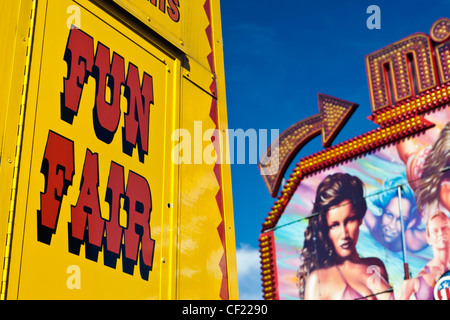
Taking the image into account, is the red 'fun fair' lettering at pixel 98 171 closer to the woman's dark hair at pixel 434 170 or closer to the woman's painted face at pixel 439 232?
the woman's painted face at pixel 439 232

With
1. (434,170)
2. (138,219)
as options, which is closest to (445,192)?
(434,170)

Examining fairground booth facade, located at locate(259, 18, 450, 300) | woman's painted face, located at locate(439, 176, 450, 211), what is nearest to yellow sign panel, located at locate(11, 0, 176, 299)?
fairground booth facade, located at locate(259, 18, 450, 300)

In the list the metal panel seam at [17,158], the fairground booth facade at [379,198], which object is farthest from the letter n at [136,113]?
the fairground booth facade at [379,198]

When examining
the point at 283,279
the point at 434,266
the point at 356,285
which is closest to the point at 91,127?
the point at 434,266

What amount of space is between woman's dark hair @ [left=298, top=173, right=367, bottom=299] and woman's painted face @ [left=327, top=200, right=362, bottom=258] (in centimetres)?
12

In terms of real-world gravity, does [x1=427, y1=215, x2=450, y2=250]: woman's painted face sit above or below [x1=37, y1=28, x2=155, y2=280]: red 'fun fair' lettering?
above

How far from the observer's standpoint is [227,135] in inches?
131

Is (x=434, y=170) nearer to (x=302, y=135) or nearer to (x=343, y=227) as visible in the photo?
(x=343, y=227)

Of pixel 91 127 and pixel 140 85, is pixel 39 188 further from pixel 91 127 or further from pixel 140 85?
pixel 140 85

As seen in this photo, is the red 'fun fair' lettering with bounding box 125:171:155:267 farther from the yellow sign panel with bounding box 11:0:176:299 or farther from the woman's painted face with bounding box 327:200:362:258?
the woman's painted face with bounding box 327:200:362:258

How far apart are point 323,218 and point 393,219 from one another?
2141 mm

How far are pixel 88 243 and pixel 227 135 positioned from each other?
3.99ft

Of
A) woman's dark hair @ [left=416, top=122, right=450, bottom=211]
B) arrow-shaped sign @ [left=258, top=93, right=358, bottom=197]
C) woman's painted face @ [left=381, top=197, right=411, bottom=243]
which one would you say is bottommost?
woman's painted face @ [left=381, top=197, right=411, bottom=243]

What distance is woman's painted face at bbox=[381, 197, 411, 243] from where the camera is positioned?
1499 centimetres
